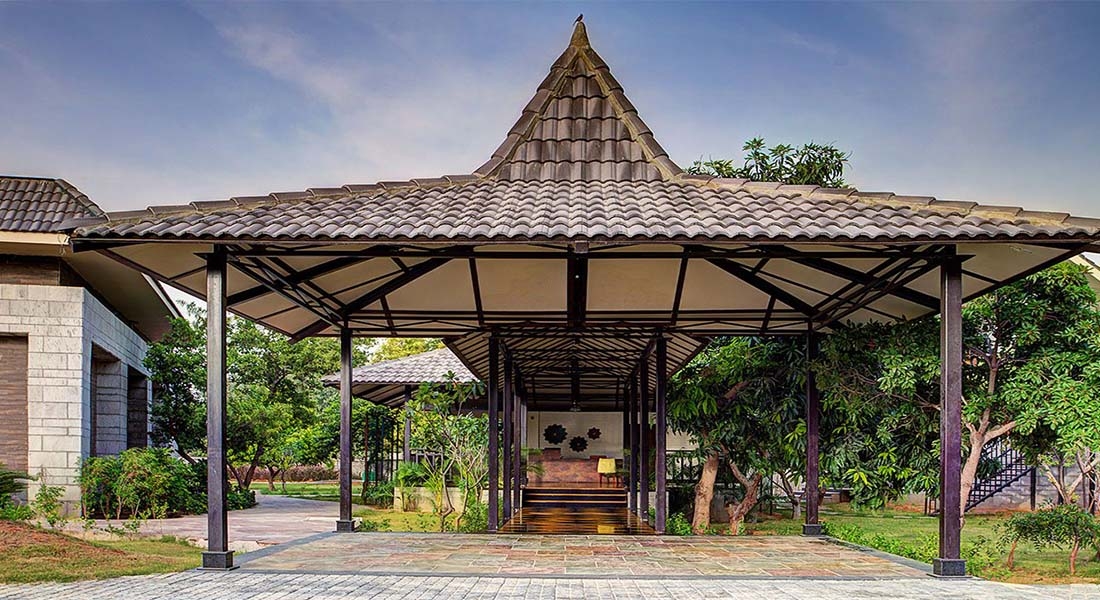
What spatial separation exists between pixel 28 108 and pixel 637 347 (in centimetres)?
1064

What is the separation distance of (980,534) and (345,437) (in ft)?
33.6

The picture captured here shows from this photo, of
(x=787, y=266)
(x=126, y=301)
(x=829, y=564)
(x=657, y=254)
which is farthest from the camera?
(x=126, y=301)

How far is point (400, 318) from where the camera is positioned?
1092cm

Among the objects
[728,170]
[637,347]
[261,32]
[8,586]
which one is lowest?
[8,586]

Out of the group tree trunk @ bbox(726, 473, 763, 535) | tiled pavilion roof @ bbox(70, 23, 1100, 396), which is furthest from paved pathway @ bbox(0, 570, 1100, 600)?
tree trunk @ bbox(726, 473, 763, 535)

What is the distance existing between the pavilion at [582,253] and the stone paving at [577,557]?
86 centimetres

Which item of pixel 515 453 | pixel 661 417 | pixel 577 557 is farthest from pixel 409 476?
pixel 577 557

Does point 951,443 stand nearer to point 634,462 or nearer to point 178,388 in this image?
point 634,462

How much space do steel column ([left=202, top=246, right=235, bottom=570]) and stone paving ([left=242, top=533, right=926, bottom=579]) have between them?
30cm

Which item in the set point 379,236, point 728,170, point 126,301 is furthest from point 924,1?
point 126,301

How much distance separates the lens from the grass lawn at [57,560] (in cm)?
703

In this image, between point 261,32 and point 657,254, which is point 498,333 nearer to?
point 657,254

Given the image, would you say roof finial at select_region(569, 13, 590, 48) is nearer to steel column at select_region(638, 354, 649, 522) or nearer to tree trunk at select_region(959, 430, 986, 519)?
steel column at select_region(638, 354, 649, 522)

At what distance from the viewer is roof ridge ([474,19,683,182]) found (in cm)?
903
